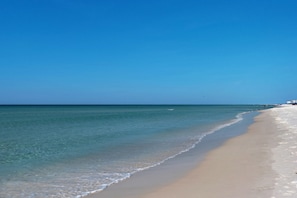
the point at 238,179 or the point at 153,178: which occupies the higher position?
the point at 238,179

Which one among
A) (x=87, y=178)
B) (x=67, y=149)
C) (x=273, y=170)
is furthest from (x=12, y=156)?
(x=273, y=170)

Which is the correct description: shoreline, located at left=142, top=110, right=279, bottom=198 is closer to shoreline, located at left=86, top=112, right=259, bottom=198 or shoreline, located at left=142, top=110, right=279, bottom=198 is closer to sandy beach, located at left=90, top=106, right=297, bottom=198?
sandy beach, located at left=90, top=106, right=297, bottom=198

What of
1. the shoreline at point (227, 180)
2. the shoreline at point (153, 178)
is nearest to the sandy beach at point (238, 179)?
the shoreline at point (227, 180)

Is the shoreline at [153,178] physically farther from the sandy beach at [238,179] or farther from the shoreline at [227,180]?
the shoreline at [227,180]

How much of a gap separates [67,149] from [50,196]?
9152 mm

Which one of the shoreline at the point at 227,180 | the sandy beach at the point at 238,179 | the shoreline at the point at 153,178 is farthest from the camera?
the shoreline at the point at 153,178

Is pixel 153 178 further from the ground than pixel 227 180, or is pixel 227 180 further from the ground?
pixel 227 180

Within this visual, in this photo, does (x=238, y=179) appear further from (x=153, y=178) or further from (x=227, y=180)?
(x=153, y=178)

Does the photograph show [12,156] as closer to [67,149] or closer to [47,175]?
[67,149]

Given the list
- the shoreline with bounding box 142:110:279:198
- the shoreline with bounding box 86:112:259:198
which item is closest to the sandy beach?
the shoreline with bounding box 142:110:279:198

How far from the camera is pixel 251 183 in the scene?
8289mm

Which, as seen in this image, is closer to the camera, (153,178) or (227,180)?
(227,180)

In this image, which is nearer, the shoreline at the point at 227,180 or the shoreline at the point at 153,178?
the shoreline at the point at 227,180

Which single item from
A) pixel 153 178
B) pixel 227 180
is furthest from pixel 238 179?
pixel 153 178
